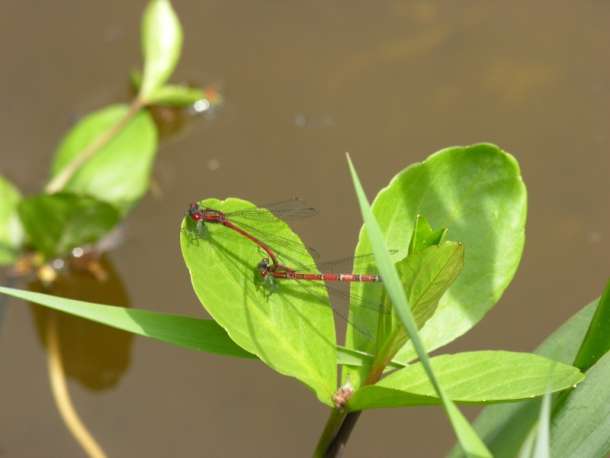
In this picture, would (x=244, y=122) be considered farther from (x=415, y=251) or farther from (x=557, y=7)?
(x=415, y=251)

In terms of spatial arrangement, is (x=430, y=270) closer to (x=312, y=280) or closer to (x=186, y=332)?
(x=312, y=280)

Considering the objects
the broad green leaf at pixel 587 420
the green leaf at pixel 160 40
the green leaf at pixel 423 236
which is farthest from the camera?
the green leaf at pixel 160 40

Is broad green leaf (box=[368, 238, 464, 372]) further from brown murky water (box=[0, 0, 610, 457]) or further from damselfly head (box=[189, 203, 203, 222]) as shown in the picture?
brown murky water (box=[0, 0, 610, 457])

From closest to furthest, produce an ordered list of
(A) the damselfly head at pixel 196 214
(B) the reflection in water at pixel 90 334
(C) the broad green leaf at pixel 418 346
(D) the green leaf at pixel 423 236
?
1. (C) the broad green leaf at pixel 418 346
2. (D) the green leaf at pixel 423 236
3. (A) the damselfly head at pixel 196 214
4. (B) the reflection in water at pixel 90 334

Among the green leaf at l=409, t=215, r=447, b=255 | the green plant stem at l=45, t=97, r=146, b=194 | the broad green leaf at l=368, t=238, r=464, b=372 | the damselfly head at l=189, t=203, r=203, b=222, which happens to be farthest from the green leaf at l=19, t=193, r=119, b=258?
the green leaf at l=409, t=215, r=447, b=255

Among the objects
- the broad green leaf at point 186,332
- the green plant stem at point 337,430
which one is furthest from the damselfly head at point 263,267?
the green plant stem at point 337,430

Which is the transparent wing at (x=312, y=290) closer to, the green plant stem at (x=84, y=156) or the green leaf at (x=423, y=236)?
the green leaf at (x=423, y=236)

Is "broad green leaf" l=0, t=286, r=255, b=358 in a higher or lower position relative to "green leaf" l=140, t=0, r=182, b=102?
lower

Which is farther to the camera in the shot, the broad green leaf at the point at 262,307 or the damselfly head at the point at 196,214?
the damselfly head at the point at 196,214
